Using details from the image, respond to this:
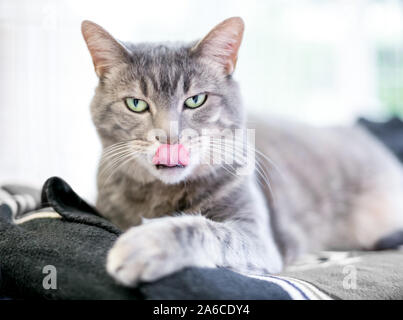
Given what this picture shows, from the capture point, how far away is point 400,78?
3102 mm

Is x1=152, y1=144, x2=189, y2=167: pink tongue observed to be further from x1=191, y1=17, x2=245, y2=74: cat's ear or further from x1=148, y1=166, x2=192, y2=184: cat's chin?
x1=191, y1=17, x2=245, y2=74: cat's ear

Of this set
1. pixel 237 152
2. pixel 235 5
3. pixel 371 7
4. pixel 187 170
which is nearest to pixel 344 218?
pixel 237 152

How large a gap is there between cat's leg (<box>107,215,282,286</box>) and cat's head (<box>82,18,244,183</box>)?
21cm

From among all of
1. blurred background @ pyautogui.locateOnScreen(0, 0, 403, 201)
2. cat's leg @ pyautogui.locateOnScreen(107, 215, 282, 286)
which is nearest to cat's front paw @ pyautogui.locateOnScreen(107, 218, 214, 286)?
cat's leg @ pyautogui.locateOnScreen(107, 215, 282, 286)

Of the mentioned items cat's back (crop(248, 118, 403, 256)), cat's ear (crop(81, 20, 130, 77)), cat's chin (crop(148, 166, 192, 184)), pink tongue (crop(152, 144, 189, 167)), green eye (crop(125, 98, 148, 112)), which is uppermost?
cat's ear (crop(81, 20, 130, 77))

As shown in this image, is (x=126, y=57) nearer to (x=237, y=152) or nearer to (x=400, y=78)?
(x=237, y=152)

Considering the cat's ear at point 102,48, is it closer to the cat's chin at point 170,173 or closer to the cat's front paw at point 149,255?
the cat's chin at point 170,173

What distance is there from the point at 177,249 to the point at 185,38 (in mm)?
1740

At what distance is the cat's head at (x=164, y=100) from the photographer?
1091 millimetres

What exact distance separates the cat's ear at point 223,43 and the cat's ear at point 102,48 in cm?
20

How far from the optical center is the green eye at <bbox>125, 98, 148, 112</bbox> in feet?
3.76

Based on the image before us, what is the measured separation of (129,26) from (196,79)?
115cm

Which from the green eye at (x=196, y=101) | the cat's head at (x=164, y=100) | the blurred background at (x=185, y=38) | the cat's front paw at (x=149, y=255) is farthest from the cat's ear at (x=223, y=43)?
the cat's front paw at (x=149, y=255)

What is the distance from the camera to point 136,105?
1.16m
